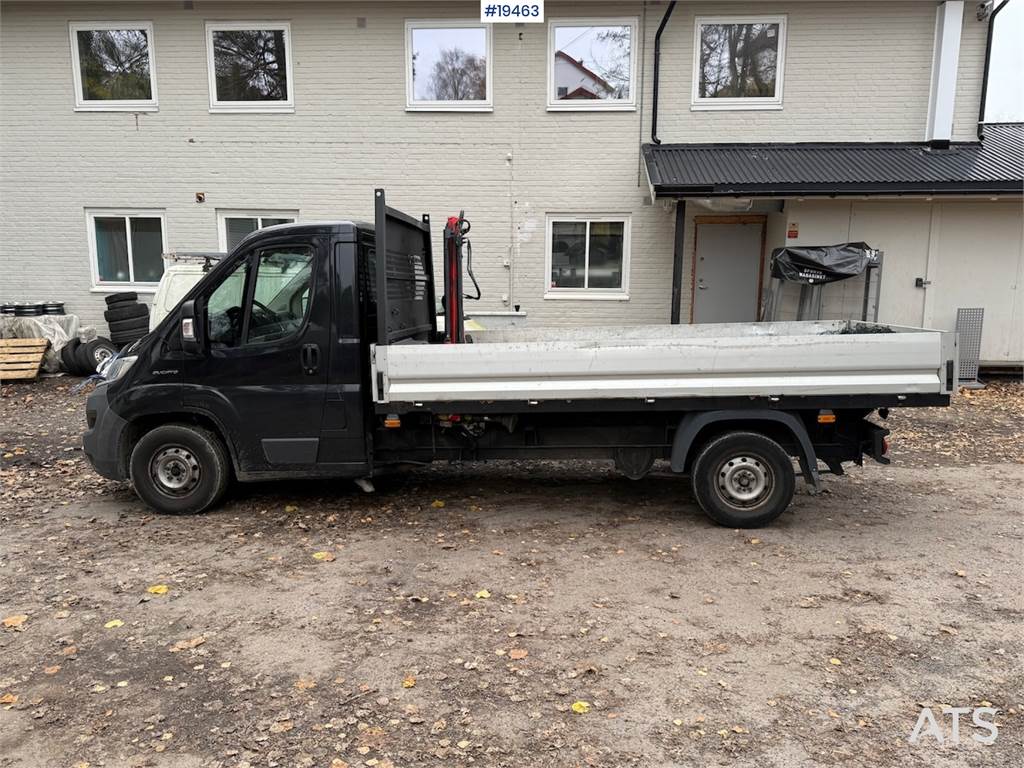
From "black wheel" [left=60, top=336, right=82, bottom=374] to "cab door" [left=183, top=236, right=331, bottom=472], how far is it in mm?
8256

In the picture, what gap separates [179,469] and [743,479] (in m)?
4.35

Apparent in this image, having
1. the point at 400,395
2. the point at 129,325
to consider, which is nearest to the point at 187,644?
the point at 400,395

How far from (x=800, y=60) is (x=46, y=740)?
1319cm

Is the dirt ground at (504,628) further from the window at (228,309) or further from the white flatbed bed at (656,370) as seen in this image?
the window at (228,309)

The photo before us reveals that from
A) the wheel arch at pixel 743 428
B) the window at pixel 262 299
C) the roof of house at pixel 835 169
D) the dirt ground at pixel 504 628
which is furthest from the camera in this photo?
the roof of house at pixel 835 169

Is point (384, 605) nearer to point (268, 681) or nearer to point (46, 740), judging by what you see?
point (268, 681)

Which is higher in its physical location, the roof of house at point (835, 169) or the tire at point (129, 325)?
the roof of house at point (835, 169)

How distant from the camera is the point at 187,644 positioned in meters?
3.77

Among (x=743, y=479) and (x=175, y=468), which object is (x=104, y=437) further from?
(x=743, y=479)

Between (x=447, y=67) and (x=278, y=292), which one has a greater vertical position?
(x=447, y=67)

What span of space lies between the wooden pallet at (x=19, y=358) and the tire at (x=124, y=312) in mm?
1187

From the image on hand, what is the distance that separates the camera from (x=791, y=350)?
199 inches

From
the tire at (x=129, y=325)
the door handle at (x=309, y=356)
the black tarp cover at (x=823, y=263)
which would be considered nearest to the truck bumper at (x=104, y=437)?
the door handle at (x=309, y=356)

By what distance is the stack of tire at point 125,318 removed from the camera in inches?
484
